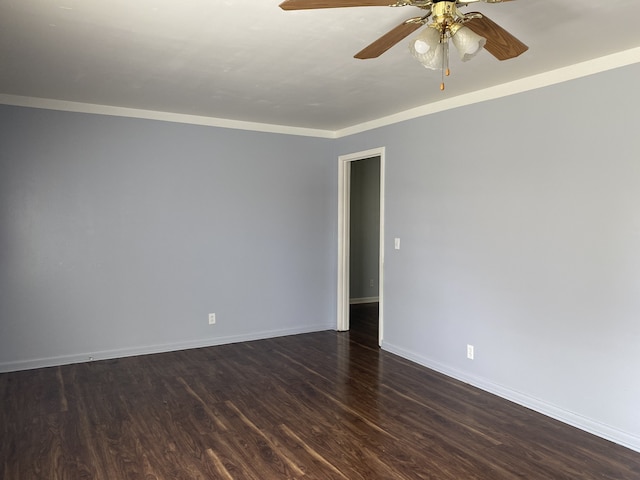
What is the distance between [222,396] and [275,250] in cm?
203

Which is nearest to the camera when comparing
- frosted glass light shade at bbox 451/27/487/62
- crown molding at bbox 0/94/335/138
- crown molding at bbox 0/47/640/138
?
frosted glass light shade at bbox 451/27/487/62

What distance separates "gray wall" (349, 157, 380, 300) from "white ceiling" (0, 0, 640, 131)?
117 inches

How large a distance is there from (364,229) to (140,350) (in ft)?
12.9

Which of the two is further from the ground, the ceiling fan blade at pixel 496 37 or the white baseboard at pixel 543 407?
the ceiling fan blade at pixel 496 37

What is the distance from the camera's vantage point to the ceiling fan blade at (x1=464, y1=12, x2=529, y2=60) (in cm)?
188

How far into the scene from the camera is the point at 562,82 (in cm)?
316

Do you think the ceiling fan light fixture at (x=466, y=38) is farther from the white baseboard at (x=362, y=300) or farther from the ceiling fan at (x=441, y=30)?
the white baseboard at (x=362, y=300)

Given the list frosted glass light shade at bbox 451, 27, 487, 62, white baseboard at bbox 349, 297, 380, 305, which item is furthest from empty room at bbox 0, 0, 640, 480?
white baseboard at bbox 349, 297, 380, 305

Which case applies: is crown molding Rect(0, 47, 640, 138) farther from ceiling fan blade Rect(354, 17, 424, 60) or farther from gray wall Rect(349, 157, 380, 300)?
gray wall Rect(349, 157, 380, 300)

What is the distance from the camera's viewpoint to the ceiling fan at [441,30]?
66.8 inches

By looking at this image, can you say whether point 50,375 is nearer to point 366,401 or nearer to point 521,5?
point 366,401

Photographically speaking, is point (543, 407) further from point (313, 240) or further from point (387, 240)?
point (313, 240)

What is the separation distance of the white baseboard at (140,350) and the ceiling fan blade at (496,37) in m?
3.86

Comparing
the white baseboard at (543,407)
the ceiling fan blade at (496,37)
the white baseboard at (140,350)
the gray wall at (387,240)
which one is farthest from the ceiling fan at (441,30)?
the white baseboard at (140,350)
